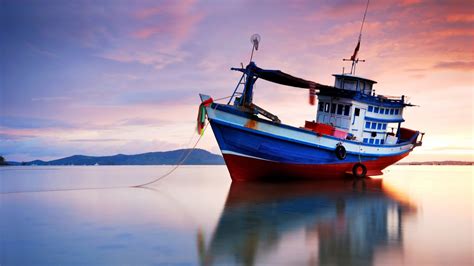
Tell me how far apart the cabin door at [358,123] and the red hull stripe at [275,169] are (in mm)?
2415

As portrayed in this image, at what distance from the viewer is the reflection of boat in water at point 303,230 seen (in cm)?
711

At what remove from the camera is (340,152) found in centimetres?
2328

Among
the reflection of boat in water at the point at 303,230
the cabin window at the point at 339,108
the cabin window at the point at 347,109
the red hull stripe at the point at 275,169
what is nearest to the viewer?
the reflection of boat in water at the point at 303,230

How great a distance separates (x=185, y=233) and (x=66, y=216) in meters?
4.79

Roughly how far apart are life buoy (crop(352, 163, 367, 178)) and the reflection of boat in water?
8436 millimetres

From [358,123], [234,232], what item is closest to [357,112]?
[358,123]

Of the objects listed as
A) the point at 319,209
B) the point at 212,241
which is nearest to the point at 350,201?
the point at 319,209

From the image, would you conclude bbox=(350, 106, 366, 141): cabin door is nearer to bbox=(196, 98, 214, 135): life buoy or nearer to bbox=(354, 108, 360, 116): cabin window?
bbox=(354, 108, 360, 116): cabin window

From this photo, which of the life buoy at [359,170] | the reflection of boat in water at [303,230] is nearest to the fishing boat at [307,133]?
the life buoy at [359,170]

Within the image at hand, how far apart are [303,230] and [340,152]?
1447 centimetres

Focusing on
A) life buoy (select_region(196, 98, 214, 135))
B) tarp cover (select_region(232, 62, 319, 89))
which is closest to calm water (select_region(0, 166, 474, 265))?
life buoy (select_region(196, 98, 214, 135))

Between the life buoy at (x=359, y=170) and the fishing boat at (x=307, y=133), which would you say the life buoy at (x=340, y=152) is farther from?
the life buoy at (x=359, y=170)

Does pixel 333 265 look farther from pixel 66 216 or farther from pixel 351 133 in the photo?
pixel 351 133

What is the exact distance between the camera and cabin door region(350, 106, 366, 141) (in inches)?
1032
